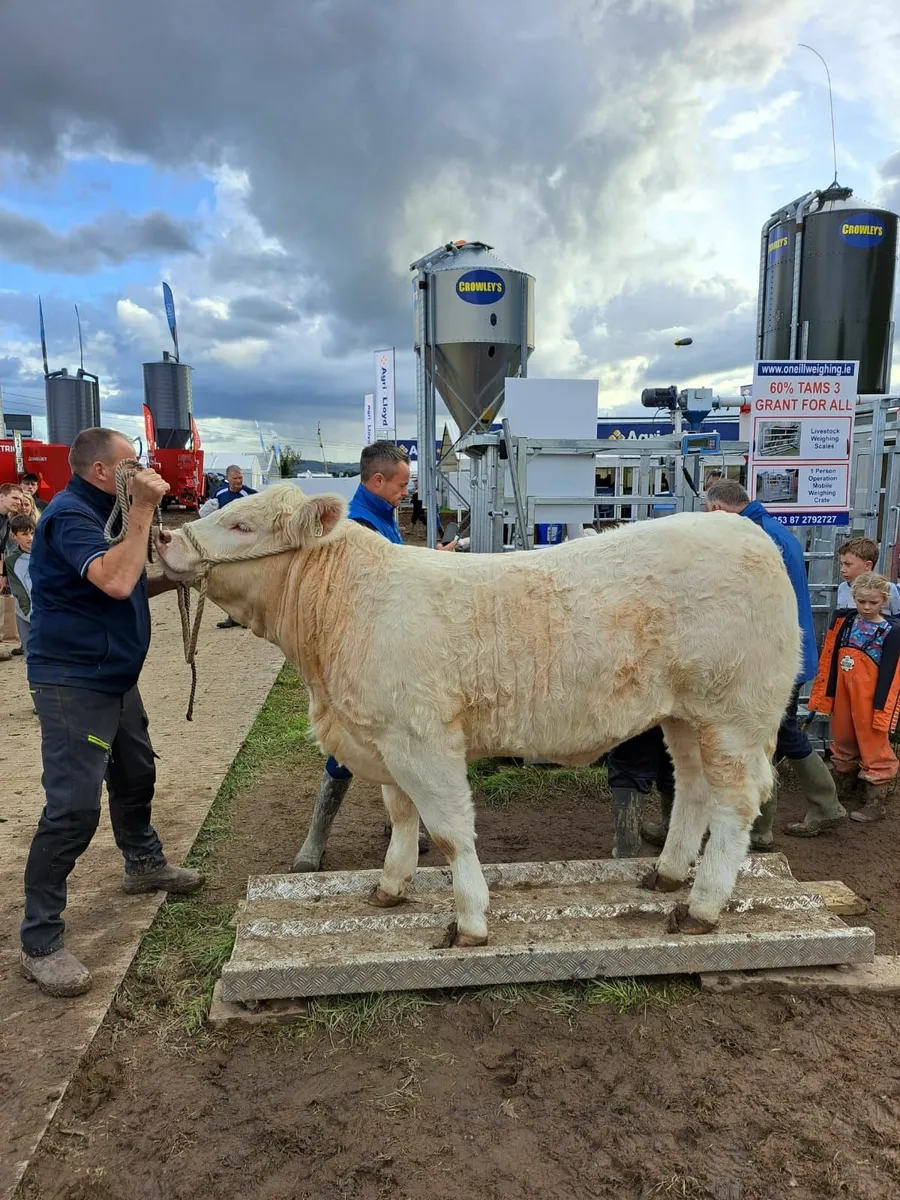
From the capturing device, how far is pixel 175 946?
3605 mm

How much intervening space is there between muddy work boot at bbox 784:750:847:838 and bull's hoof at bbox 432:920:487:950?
2.54m

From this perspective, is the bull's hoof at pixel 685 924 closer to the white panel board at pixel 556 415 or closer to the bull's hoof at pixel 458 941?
the bull's hoof at pixel 458 941

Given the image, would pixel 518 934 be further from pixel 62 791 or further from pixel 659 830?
pixel 62 791

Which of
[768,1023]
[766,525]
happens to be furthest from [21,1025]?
[766,525]

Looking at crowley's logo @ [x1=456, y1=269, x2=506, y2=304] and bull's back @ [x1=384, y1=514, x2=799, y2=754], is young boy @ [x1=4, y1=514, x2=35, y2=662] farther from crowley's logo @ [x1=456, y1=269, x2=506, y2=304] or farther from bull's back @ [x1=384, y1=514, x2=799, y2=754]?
crowley's logo @ [x1=456, y1=269, x2=506, y2=304]

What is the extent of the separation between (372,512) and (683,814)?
217 centimetres

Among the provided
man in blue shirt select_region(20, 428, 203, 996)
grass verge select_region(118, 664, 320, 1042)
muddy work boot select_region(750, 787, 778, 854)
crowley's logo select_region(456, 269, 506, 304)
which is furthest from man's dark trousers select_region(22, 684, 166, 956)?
crowley's logo select_region(456, 269, 506, 304)

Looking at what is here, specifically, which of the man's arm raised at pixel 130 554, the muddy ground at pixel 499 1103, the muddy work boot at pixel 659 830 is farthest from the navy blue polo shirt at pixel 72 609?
the muddy work boot at pixel 659 830

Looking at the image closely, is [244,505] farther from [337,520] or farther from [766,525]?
[766,525]

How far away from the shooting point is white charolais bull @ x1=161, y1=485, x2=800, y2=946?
307 centimetres

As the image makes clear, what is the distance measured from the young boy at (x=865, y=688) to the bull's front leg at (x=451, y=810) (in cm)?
307

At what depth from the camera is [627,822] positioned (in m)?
4.22

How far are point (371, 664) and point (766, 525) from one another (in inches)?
105

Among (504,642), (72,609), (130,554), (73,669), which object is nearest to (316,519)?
(130,554)
